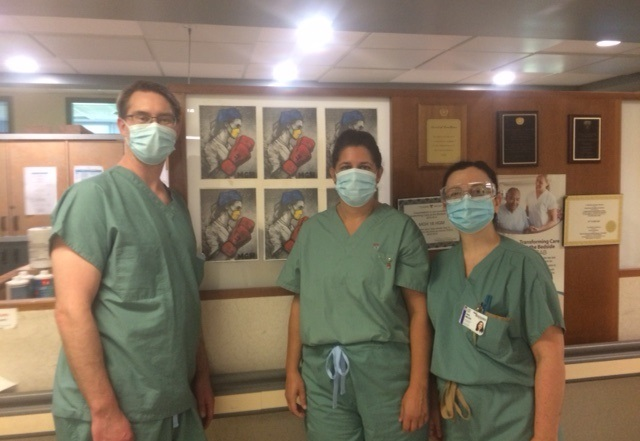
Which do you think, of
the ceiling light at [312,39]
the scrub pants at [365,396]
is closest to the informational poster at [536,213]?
the scrub pants at [365,396]

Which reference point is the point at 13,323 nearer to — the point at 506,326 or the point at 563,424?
the point at 506,326

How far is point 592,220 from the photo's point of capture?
72.7 inches

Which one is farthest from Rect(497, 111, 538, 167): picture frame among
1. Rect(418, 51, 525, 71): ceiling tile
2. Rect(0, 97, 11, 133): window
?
Rect(0, 97, 11, 133): window

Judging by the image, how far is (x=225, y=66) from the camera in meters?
5.31

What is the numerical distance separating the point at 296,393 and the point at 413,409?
0.34 meters

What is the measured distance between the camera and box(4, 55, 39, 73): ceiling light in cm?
503

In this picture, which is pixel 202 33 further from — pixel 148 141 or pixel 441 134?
pixel 148 141

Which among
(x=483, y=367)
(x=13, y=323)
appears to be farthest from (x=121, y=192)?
(x=483, y=367)

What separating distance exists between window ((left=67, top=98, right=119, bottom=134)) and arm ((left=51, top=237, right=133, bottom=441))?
550 cm

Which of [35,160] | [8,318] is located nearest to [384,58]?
[35,160]

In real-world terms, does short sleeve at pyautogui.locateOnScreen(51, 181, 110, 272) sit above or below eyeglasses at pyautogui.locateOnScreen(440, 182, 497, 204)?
below

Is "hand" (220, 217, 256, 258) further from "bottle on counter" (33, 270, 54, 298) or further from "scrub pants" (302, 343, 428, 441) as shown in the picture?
"bottle on counter" (33, 270, 54, 298)

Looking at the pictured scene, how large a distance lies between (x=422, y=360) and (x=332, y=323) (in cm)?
28

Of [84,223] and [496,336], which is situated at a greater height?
[84,223]
